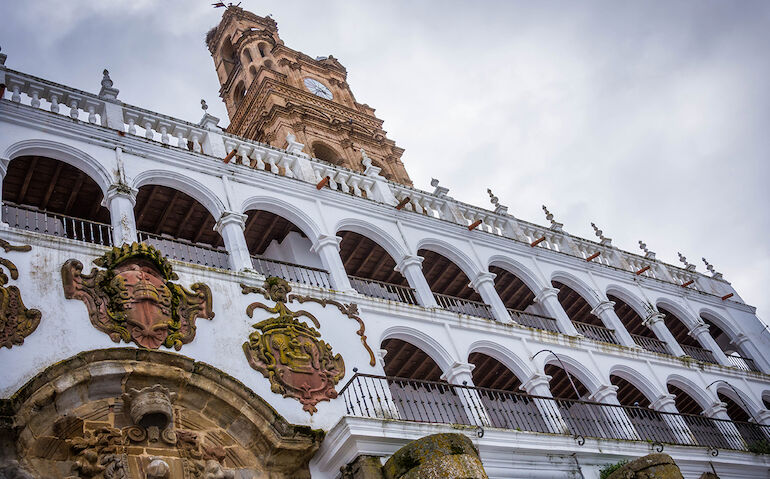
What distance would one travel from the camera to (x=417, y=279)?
55.2 feet

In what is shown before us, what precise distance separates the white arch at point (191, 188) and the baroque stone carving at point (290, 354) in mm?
2272

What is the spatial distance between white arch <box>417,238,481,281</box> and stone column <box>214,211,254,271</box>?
531 centimetres

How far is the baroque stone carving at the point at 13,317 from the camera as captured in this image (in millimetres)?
10078

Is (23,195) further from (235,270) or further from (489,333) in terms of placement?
(489,333)

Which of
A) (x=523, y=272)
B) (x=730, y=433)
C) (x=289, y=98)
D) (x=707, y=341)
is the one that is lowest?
(x=730, y=433)

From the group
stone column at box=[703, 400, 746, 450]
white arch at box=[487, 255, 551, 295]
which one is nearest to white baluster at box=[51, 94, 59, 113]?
white arch at box=[487, 255, 551, 295]

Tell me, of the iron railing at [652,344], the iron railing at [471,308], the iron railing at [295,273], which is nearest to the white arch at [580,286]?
the iron railing at [652,344]

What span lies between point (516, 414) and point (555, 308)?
9.41ft

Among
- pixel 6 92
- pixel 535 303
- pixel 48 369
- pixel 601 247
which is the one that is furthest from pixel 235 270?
pixel 601 247

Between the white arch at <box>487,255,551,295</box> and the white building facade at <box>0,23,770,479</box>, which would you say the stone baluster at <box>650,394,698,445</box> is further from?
the white arch at <box>487,255,551,295</box>

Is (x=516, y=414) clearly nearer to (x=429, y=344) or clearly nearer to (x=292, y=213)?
(x=429, y=344)

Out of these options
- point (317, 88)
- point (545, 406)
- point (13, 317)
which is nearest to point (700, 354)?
point (545, 406)

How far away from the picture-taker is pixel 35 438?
30.9 ft

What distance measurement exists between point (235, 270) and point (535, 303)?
1022 cm
